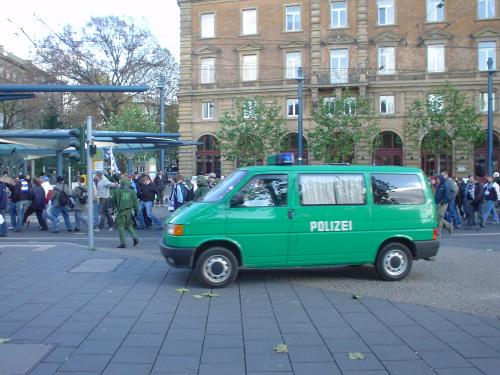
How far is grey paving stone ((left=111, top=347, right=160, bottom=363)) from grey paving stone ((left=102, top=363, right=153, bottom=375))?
0.11 m

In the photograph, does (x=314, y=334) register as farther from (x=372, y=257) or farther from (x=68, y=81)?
(x=68, y=81)

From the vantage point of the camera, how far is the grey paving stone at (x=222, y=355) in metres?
5.20

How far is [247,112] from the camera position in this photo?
37.7 m

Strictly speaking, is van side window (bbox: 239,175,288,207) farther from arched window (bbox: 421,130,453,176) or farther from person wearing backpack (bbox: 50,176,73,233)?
arched window (bbox: 421,130,453,176)

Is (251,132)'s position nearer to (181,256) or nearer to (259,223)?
(259,223)

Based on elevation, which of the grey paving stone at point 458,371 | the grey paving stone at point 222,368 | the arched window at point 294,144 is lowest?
the grey paving stone at point 458,371

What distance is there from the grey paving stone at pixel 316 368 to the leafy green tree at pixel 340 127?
31.3m

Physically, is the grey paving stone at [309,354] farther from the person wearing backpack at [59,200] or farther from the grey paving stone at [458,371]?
the person wearing backpack at [59,200]

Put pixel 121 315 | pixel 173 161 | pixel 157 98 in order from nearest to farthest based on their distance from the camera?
pixel 121 315
pixel 157 98
pixel 173 161

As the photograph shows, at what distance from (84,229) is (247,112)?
21182 millimetres

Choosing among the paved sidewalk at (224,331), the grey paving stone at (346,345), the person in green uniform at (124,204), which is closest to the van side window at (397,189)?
the paved sidewalk at (224,331)

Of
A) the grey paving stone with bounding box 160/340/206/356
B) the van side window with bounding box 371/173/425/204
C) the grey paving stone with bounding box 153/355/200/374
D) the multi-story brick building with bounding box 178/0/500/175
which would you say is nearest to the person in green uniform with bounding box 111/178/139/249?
the van side window with bounding box 371/173/425/204

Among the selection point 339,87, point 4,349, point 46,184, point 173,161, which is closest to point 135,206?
point 4,349

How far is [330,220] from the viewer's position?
8.73 metres
